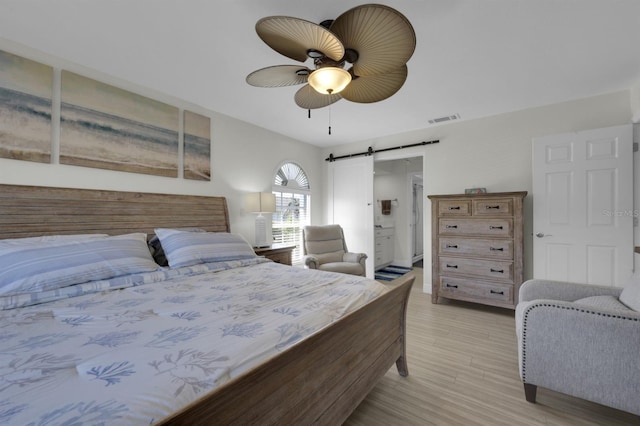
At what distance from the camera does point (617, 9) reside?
1712mm

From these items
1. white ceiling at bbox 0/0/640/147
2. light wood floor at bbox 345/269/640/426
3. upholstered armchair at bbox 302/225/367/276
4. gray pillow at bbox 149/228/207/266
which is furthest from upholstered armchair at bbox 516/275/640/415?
gray pillow at bbox 149/228/207/266

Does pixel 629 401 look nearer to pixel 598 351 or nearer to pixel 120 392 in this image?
pixel 598 351

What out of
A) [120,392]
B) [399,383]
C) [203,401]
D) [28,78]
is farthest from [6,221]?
[399,383]

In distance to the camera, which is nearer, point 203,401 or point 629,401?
point 203,401

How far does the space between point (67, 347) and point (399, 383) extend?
1.84 meters

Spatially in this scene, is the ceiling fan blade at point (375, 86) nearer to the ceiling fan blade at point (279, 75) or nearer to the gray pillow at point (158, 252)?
the ceiling fan blade at point (279, 75)

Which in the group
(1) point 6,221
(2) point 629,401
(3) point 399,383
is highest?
(1) point 6,221

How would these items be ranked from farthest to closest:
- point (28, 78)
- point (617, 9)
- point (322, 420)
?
point (28, 78), point (617, 9), point (322, 420)

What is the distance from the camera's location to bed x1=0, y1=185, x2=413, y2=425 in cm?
71

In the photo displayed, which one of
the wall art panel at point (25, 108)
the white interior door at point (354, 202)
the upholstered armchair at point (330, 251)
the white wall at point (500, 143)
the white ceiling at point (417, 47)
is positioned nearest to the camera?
the white ceiling at point (417, 47)

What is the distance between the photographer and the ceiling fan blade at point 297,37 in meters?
1.30

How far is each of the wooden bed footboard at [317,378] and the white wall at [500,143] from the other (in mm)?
2456

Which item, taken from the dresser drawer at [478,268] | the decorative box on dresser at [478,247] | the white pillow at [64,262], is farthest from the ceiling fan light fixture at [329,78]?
the dresser drawer at [478,268]

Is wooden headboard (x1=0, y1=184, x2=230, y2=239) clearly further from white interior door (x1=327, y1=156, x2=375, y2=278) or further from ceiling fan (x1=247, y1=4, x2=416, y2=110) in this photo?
white interior door (x1=327, y1=156, x2=375, y2=278)
